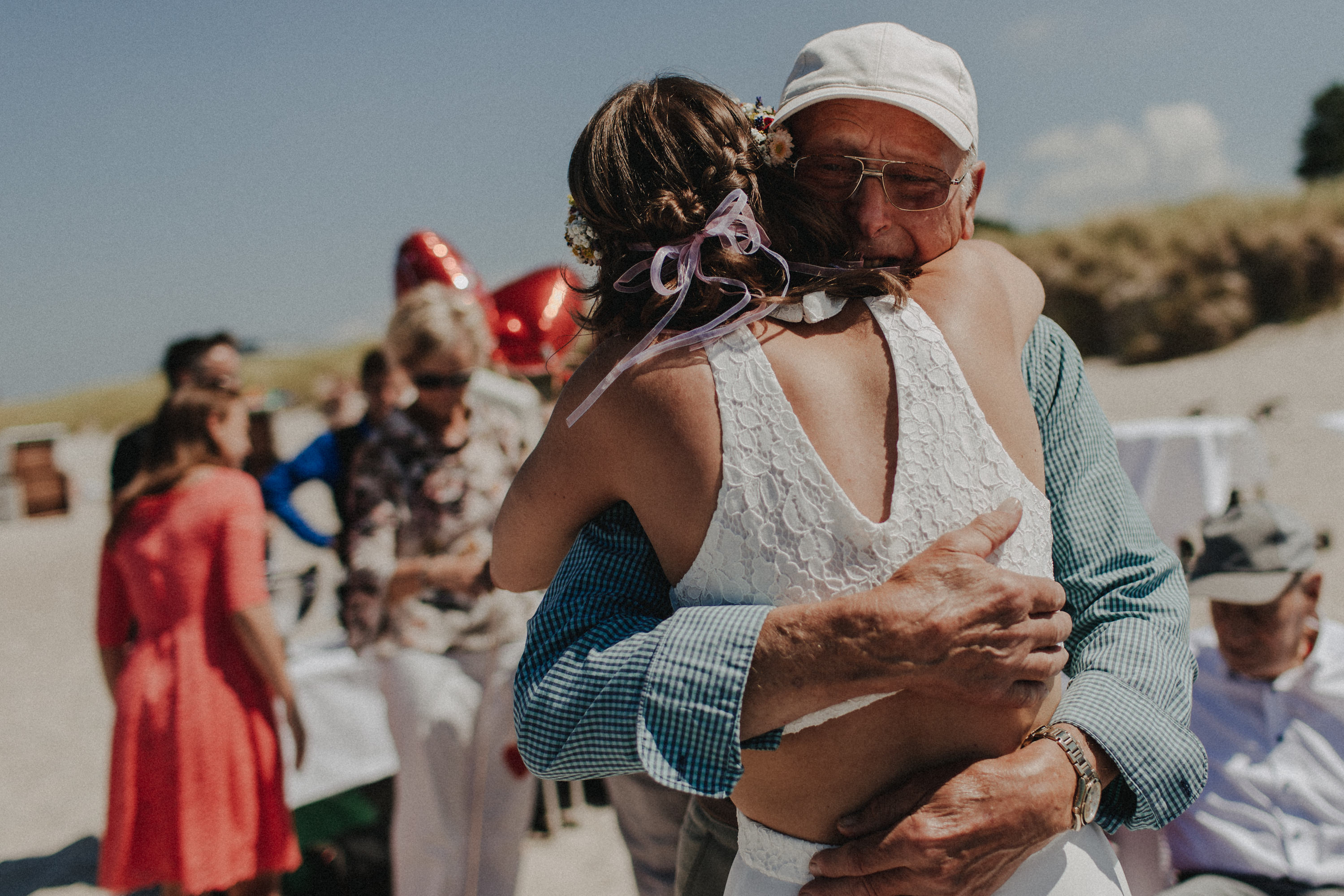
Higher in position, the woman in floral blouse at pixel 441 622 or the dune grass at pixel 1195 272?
the dune grass at pixel 1195 272

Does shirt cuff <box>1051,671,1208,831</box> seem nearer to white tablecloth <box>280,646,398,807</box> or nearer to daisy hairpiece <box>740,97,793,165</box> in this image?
daisy hairpiece <box>740,97,793,165</box>

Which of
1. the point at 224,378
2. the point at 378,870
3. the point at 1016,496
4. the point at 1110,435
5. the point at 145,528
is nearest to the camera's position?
the point at 1016,496

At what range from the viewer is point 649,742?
3.60 feet

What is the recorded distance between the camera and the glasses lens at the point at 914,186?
131cm

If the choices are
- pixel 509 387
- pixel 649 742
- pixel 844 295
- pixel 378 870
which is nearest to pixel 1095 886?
pixel 649 742

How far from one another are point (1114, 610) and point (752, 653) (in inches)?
24.1

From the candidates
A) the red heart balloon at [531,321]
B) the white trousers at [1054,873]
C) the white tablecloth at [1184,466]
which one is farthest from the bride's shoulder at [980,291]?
the white tablecloth at [1184,466]

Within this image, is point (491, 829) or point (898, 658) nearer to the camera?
point (898, 658)

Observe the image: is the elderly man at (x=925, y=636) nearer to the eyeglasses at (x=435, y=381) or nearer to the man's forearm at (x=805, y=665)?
the man's forearm at (x=805, y=665)

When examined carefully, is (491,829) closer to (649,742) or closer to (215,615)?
(215,615)

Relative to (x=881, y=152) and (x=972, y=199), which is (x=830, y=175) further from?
(x=972, y=199)

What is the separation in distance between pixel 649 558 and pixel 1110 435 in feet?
2.51

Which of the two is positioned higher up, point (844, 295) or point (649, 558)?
point (844, 295)

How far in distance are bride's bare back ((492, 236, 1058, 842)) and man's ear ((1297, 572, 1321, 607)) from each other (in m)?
2.03
